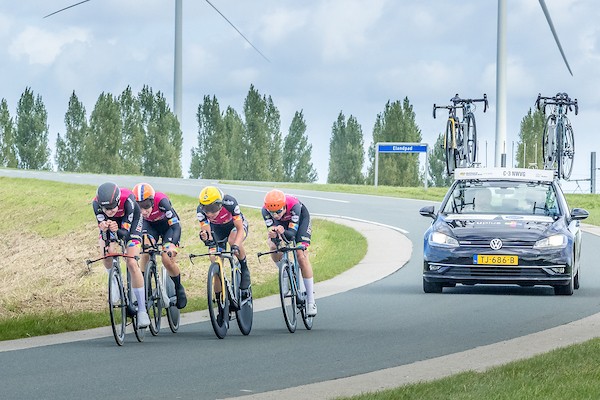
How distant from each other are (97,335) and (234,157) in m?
75.8

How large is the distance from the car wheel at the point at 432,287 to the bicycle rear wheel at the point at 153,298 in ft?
19.1

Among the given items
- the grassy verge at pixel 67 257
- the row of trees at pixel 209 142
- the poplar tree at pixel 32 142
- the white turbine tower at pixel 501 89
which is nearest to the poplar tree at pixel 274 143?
the row of trees at pixel 209 142

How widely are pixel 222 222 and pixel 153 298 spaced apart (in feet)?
3.67

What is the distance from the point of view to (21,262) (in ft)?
131

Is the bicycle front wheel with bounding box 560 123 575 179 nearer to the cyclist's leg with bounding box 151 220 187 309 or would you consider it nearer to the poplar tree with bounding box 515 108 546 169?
the cyclist's leg with bounding box 151 220 187 309

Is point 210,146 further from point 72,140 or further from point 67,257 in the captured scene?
point 67,257

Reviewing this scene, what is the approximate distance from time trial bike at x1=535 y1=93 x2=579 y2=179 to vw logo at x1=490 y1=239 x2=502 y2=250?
9.61m

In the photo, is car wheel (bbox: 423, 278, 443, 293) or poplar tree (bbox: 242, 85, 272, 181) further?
poplar tree (bbox: 242, 85, 272, 181)

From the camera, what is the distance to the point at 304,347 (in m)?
13.6

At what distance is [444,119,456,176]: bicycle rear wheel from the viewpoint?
91.1 ft

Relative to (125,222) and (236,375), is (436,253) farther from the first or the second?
(236,375)

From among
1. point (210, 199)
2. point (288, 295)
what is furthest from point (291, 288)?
point (210, 199)

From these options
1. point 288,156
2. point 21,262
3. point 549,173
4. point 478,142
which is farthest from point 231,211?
point 288,156

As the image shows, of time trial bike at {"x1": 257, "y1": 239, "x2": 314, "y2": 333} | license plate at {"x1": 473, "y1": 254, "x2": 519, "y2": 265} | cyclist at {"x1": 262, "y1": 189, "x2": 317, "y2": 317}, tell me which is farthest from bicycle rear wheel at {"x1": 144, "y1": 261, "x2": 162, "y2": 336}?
license plate at {"x1": 473, "y1": 254, "x2": 519, "y2": 265}
